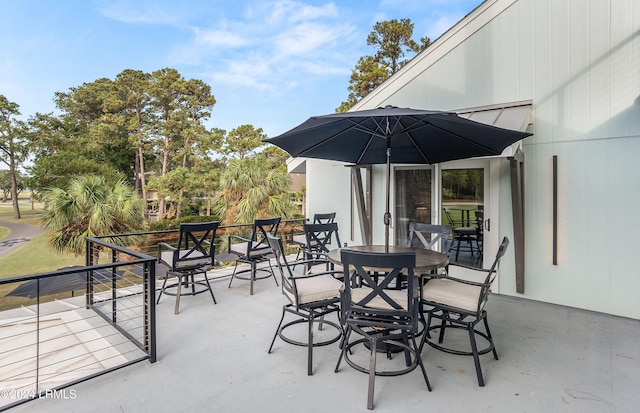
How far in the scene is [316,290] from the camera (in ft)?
9.52

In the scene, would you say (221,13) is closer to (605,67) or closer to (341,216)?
(341,216)

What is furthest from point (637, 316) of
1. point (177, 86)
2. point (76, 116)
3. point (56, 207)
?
point (76, 116)

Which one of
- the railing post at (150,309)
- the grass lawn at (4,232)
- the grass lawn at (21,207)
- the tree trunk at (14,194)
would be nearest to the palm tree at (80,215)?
the railing post at (150,309)

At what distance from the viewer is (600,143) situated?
4.09 meters

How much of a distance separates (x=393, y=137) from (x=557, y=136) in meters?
2.29

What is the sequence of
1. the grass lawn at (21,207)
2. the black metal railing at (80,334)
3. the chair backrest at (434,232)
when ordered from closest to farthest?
the black metal railing at (80,334) → the chair backrest at (434,232) → the grass lawn at (21,207)

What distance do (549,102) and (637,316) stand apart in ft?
9.30

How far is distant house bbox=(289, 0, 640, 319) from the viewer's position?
13.0 feet

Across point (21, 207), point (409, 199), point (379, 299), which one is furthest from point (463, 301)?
point (21, 207)

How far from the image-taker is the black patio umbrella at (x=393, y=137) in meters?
2.87

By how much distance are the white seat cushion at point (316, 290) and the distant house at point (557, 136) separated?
254cm

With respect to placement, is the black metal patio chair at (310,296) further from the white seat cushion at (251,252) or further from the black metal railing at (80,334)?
the white seat cushion at (251,252)

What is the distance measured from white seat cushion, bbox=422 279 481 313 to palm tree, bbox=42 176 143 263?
799 centimetres

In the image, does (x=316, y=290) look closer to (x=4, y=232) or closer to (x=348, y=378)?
(x=348, y=378)
